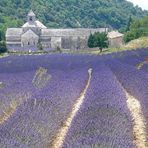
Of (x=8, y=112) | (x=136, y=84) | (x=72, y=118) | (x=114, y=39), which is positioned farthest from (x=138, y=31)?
(x=72, y=118)

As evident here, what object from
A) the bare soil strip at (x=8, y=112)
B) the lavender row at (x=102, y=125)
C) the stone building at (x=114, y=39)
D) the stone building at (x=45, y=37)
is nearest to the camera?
the lavender row at (x=102, y=125)

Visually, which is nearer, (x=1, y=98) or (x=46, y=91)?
(x=1, y=98)

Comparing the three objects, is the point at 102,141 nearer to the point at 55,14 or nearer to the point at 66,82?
the point at 66,82

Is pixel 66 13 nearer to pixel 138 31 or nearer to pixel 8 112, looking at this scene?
pixel 138 31

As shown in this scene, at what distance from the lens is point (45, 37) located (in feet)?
347

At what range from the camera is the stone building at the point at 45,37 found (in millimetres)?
102125

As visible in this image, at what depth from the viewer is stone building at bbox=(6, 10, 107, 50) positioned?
102125 mm

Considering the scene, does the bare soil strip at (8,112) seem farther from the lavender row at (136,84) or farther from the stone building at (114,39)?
the stone building at (114,39)

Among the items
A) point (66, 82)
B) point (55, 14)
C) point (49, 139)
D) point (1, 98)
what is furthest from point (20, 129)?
point (55, 14)

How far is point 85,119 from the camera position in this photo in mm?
10797

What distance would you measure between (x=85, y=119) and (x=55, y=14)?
134502mm

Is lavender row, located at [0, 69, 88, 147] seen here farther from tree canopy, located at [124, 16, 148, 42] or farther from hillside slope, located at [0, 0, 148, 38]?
hillside slope, located at [0, 0, 148, 38]

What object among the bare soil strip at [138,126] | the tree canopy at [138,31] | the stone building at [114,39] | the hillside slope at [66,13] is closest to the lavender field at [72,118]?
the bare soil strip at [138,126]

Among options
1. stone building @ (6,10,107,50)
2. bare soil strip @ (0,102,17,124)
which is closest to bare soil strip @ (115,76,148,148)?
bare soil strip @ (0,102,17,124)
